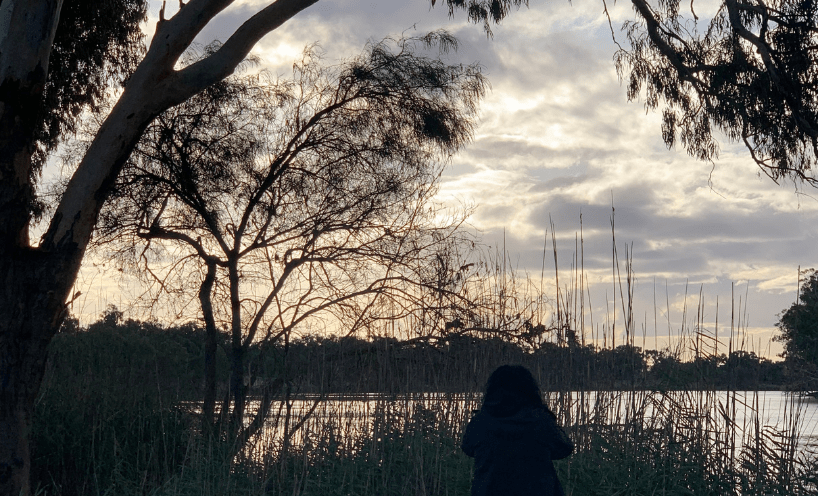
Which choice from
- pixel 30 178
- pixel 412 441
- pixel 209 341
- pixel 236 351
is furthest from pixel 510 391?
pixel 209 341

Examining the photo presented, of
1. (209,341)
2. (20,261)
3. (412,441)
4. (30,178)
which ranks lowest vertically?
(412,441)

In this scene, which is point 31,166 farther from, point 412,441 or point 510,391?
point 510,391

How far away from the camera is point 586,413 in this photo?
23.1 feet

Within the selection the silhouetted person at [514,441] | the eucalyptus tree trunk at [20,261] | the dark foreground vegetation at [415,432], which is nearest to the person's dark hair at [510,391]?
the silhouetted person at [514,441]

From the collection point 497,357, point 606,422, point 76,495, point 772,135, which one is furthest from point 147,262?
point 772,135

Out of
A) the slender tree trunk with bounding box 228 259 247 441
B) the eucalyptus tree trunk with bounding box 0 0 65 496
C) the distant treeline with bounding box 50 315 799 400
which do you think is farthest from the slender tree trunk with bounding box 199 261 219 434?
the eucalyptus tree trunk with bounding box 0 0 65 496

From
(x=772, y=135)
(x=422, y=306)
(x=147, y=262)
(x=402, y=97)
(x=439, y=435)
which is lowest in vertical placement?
(x=439, y=435)

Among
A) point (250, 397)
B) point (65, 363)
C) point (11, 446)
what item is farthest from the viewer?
point (65, 363)

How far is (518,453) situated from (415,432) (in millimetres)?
3785

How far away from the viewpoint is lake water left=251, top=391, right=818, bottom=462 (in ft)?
21.4

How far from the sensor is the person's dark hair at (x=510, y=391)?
346 cm

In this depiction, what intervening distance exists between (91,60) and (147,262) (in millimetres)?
2833

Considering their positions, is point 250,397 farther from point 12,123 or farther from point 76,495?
point 12,123

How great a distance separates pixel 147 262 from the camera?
10688 millimetres
